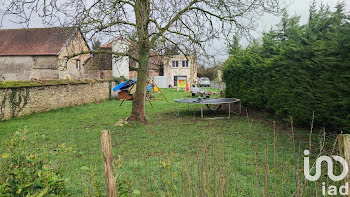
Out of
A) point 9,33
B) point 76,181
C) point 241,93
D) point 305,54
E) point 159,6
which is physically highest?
point 9,33

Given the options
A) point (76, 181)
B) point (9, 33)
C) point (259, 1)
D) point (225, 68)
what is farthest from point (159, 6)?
point (9, 33)

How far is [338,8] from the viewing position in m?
7.10

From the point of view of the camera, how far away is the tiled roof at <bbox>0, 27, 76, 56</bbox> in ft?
89.4

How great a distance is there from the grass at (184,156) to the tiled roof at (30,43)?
1735 cm

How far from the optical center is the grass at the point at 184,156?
3.28 metres

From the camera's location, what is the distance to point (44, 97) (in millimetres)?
15352

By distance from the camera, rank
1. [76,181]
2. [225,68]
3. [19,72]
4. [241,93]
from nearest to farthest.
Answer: [76,181], [241,93], [225,68], [19,72]

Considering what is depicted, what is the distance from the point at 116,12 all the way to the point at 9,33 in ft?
85.2

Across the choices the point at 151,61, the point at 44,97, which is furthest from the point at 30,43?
the point at 44,97

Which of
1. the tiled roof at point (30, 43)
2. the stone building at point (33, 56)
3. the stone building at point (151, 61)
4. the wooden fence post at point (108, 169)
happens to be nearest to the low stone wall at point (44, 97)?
the stone building at point (151, 61)

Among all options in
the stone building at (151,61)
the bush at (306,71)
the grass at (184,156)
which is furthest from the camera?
the stone building at (151,61)

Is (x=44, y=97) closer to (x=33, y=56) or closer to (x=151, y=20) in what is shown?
(x=151, y=20)

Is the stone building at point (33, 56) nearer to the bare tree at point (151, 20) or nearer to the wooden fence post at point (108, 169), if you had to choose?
the bare tree at point (151, 20)

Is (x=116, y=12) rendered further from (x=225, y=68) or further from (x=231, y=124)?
(x=225, y=68)
